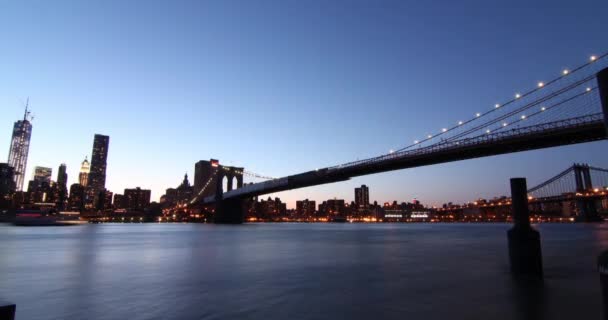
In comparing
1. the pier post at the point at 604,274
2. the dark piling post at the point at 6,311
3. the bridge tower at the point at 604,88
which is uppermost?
the bridge tower at the point at 604,88

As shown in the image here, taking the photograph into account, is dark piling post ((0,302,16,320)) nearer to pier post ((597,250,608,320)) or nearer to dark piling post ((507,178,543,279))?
pier post ((597,250,608,320))

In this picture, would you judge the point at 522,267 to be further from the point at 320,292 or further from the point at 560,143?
the point at 560,143

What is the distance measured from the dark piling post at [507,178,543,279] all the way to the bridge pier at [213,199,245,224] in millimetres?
72531

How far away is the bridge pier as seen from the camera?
80.7m

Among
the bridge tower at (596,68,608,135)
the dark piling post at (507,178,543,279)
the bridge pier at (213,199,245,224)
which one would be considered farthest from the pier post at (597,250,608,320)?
the bridge pier at (213,199,245,224)

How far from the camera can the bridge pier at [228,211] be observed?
265ft

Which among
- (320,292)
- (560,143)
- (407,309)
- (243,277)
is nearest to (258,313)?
(320,292)

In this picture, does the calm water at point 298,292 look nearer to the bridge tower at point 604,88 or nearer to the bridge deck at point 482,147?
the bridge tower at point 604,88

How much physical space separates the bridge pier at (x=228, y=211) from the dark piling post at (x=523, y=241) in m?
72.5

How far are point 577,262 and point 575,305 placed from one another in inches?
336

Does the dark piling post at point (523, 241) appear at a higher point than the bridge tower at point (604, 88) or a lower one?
lower

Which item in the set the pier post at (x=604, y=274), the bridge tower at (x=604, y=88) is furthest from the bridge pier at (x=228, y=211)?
the pier post at (x=604, y=274)

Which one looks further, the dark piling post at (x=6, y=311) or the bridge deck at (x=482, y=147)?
the bridge deck at (x=482, y=147)

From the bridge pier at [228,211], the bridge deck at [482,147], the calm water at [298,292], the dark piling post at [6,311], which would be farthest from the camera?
the bridge pier at [228,211]
